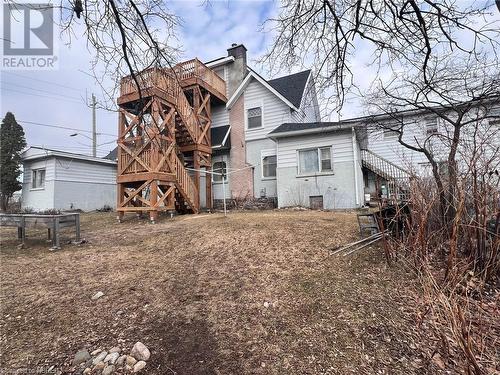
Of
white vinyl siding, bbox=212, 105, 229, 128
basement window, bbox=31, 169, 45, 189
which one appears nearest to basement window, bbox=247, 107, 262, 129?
white vinyl siding, bbox=212, 105, 229, 128

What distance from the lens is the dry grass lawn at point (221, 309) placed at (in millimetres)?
2645

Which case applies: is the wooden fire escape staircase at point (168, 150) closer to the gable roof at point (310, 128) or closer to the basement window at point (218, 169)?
the basement window at point (218, 169)

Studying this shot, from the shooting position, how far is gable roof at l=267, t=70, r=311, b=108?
14884 mm

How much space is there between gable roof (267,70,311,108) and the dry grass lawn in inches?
425

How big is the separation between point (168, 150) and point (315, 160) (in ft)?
21.1

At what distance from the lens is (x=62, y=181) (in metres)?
16.0

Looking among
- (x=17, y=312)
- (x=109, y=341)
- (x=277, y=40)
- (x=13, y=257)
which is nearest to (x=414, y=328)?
(x=109, y=341)

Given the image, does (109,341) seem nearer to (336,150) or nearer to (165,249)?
(165,249)

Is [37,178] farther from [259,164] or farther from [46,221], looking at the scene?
[259,164]

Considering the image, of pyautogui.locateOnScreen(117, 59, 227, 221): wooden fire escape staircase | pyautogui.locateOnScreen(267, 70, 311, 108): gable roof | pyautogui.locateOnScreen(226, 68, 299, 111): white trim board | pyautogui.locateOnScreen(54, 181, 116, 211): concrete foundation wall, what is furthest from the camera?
pyautogui.locateOnScreen(54, 181, 116, 211): concrete foundation wall

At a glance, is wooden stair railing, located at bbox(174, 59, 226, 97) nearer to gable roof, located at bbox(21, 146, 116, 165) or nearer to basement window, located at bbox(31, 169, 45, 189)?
gable roof, located at bbox(21, 146, 116, 165)

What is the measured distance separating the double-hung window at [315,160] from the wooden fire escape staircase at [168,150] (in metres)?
4.82

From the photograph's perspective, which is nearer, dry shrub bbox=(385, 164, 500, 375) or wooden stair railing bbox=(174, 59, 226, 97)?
dry shrub bbox=(385, 164, 500, 375)

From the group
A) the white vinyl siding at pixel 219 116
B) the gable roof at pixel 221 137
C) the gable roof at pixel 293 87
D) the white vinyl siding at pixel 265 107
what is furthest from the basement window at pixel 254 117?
the gable roof at pixel 293 87
